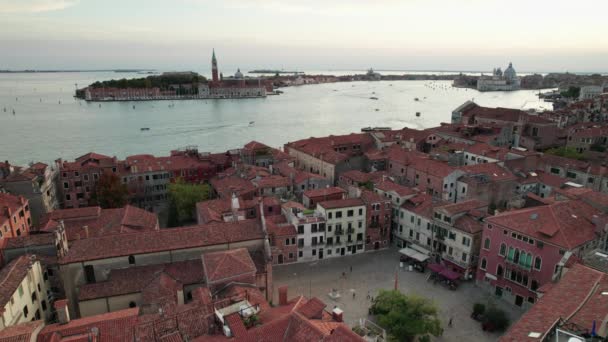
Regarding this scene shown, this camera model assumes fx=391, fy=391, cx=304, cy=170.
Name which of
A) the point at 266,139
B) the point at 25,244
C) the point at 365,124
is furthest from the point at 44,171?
the point at 365,124

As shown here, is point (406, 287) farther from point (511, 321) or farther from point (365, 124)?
point (365, 124)

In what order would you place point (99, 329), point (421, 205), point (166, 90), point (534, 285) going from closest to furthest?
point (99, 329)
point (534, 285)
point (421, 205)
point (166, 90)

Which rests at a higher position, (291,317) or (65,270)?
(291,317)

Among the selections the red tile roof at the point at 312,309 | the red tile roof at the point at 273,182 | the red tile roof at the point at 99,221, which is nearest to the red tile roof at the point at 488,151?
→ the red tile roof at the point at 273,182

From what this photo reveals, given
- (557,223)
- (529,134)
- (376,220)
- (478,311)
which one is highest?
(557,223)

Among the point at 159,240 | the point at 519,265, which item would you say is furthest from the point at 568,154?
the point at 159,240

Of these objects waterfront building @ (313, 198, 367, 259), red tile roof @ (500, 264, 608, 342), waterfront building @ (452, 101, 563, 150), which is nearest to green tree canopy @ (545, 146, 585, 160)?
waterfront building @ (452, 101, 563, 150)

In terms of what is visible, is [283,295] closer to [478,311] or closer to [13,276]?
[478,311]

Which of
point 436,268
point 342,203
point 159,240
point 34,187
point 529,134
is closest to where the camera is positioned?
point 159,240
